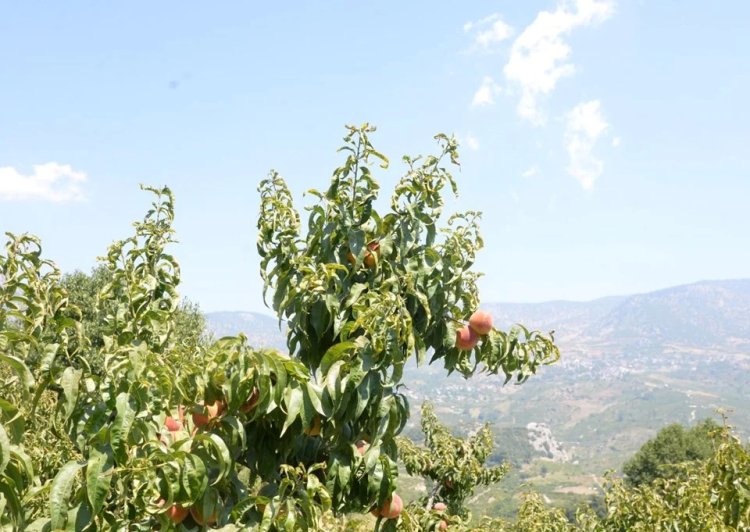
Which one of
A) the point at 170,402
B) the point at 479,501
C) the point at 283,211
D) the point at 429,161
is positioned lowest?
the point at 479,501

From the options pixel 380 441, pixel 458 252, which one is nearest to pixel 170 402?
pixel 380 441

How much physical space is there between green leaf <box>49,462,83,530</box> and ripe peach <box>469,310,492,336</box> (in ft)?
8.08

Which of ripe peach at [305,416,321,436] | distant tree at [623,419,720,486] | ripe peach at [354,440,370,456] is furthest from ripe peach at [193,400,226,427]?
distant tree at [623,419,720,486]

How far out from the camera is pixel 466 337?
4.24 m

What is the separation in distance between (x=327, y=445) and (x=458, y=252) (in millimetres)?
1400

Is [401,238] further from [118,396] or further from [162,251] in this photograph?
[118,396]

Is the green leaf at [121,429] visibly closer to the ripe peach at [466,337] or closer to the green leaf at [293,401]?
the green leaf at [293,401]

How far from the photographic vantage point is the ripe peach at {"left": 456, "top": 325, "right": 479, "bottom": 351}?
4242 millimetres

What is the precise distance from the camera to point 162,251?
150 inches

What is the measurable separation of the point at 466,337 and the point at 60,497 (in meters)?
2.50

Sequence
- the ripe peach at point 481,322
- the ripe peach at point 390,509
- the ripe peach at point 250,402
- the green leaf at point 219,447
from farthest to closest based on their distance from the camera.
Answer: the ripe peach at point 481,322 < the ripe peach at point 390,509 < the ripe peach at point 250,402 < the green leaf at point 219,447

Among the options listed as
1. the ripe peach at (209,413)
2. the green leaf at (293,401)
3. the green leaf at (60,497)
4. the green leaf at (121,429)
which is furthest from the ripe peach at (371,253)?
the green leaf at (60,497)

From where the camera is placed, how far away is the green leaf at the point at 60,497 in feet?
8.14

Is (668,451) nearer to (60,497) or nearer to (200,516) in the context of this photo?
(200,516)
